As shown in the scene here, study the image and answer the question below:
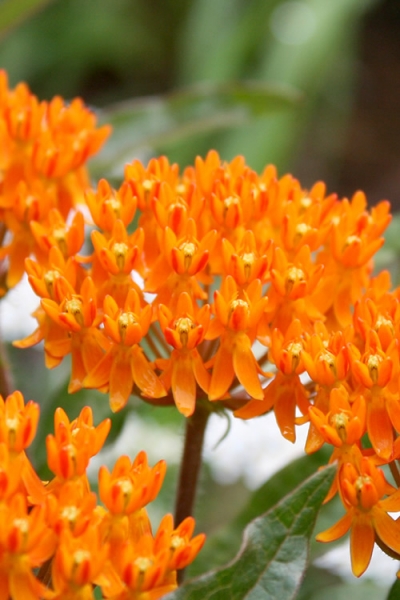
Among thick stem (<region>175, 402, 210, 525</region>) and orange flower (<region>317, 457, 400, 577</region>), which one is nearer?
orange flower (<region>317, 457, 400, 577</region>)

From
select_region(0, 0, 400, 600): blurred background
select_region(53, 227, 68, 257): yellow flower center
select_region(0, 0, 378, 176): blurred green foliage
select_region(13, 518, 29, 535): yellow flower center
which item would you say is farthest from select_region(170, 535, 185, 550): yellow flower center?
select_region(0, 0, 378, 176): blurred green foliage

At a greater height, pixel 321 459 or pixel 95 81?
pixel 95 81

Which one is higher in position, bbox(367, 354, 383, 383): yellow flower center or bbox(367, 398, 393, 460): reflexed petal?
bbox(367, 354, 383, 383): yellow flower center

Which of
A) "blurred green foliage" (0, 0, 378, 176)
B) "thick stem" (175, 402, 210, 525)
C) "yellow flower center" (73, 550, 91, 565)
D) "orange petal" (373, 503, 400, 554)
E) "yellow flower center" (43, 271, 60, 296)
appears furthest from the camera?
"blurred green foliage" (0, 0, 378, 176)

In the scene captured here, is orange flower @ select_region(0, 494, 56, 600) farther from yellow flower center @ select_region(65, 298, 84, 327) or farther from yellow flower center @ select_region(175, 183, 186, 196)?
yellow flower center @ select_region(175, 183, 186, 196)

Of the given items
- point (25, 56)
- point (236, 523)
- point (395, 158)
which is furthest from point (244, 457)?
point (395, 158)

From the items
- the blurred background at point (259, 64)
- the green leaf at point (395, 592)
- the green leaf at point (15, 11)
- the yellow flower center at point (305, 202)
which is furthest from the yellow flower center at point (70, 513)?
the blurred background at point (259, 64)

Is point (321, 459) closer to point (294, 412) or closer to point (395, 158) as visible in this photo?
point (294, 412)
